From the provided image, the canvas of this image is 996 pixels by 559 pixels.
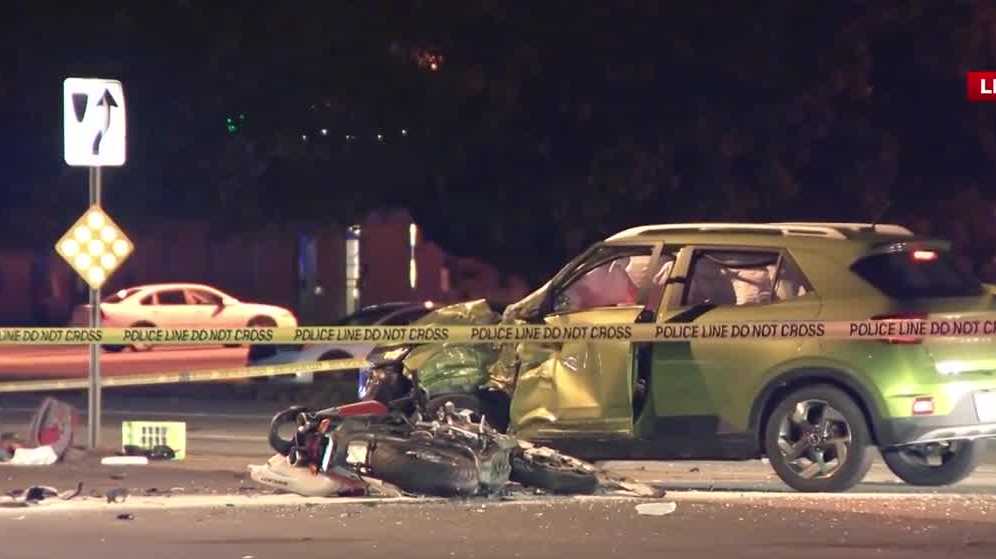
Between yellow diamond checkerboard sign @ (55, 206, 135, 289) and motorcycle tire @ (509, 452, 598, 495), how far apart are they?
15.7ft

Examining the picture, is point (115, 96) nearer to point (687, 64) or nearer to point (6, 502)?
point (6, 502)

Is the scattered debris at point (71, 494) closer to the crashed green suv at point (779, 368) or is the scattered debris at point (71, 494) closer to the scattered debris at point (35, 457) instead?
the scattered debris at point (35, 457)

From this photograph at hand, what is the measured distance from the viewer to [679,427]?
12.7 m

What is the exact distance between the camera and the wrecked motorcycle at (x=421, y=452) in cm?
1200

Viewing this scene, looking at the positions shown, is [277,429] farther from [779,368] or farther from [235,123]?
[235,123]

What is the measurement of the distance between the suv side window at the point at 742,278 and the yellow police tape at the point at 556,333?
325 millimetres

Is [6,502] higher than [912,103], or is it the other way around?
[912,103]

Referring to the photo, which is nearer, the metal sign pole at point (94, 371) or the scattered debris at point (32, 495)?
the scattered debris at point (32, 495)

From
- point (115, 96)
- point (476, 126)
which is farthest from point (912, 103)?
point (115, 96)

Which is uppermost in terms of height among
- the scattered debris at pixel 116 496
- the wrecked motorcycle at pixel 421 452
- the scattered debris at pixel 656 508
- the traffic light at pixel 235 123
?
the traffic light at pixel 235 123

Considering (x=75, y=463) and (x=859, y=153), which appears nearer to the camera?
(x=75, y=463)

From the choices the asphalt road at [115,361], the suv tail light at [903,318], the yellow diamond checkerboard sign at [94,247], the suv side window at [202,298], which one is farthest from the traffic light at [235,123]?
the suv tail light at [903,318]

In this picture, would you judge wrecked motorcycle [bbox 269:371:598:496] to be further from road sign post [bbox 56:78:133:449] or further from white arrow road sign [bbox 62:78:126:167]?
white arrow road sign [bbox 62:78:126:167]

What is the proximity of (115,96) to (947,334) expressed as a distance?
687cm
